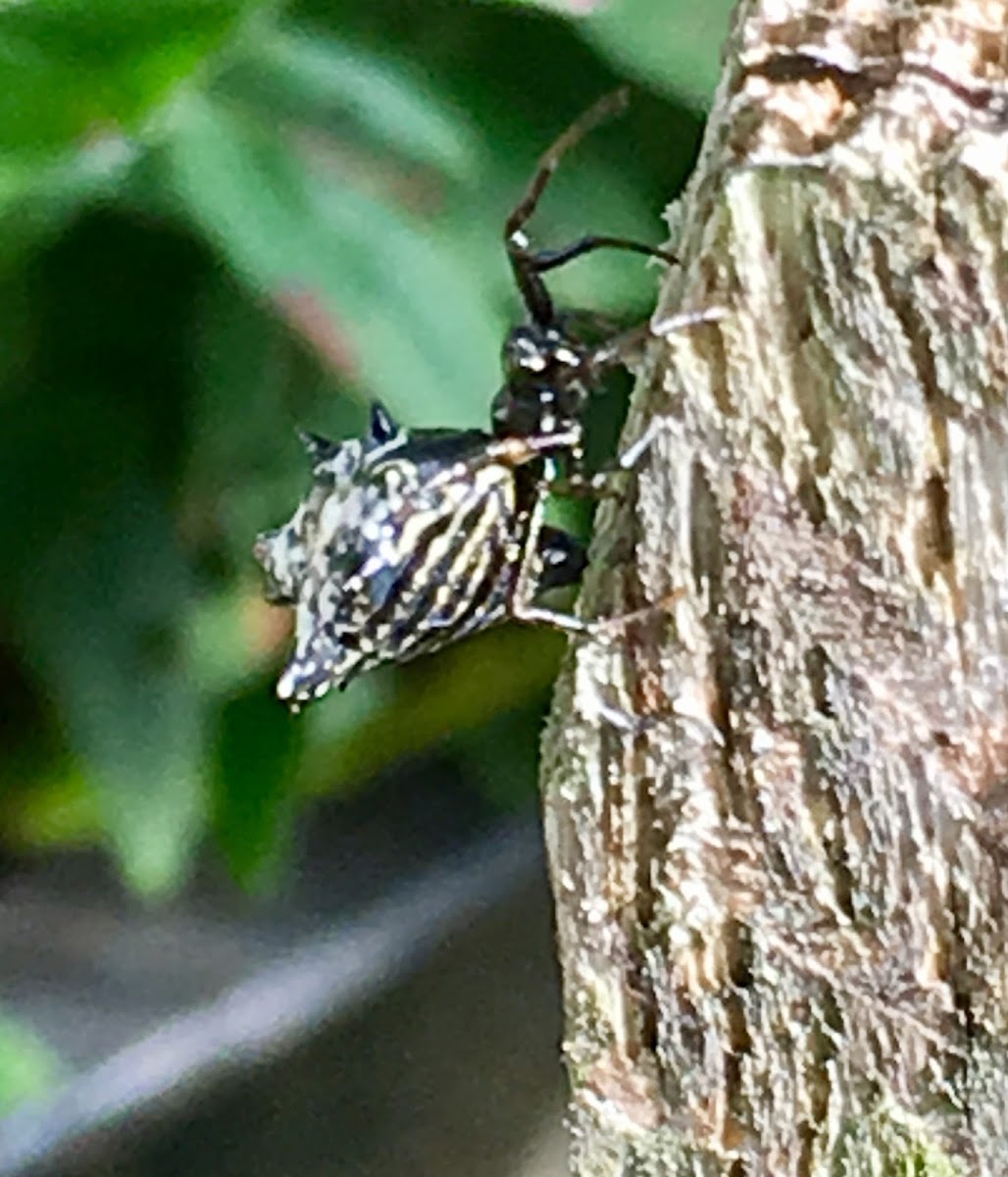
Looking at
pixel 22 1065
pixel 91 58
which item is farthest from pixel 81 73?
pixel 22 1065

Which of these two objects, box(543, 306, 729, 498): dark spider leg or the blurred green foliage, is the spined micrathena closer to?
box(543, 306, 729, 498): dark spider leg

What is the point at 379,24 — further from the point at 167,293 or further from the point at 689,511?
the point at 689,511

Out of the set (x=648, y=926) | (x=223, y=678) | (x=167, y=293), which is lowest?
(x=648, y=926)

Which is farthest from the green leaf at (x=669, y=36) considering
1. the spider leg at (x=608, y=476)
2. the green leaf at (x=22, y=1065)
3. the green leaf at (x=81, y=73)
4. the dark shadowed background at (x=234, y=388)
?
the green leaf at (x=22, y=1065)

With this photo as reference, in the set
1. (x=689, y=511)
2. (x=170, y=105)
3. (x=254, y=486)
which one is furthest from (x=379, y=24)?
(x=689, y=511)

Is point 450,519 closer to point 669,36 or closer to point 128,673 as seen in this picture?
point 669,36

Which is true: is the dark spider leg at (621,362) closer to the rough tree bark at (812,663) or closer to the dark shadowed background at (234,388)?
the rough tree bark at (812,663)

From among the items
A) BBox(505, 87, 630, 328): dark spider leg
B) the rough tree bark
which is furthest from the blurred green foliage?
the rough tree bark
